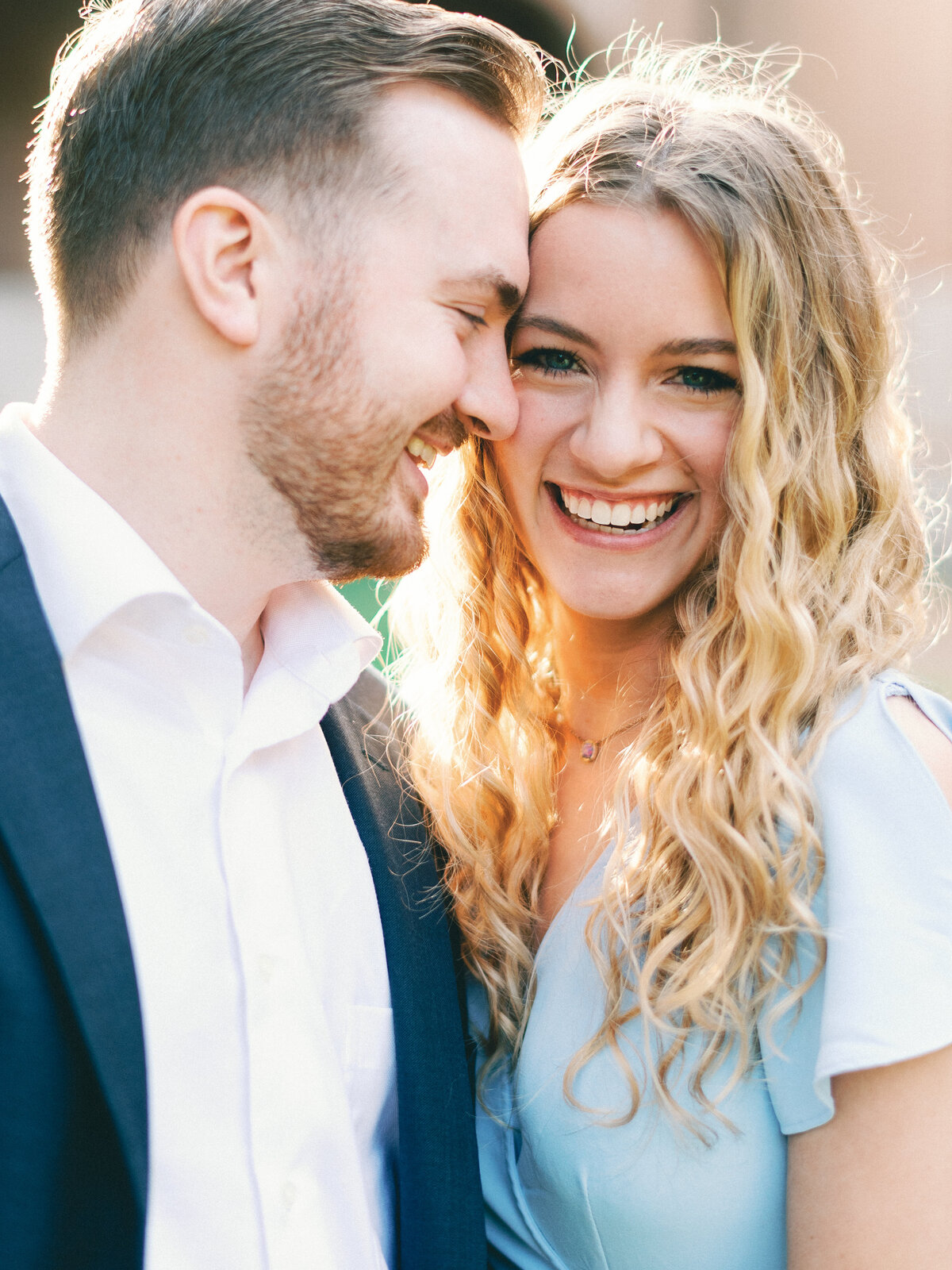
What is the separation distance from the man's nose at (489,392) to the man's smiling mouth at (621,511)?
18 cm

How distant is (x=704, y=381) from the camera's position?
175 cm

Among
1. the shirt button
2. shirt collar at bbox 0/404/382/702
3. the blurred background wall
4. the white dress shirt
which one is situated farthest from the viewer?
the blurred background wall

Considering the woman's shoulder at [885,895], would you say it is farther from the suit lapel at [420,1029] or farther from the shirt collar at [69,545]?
the shirt collar at [69,545]

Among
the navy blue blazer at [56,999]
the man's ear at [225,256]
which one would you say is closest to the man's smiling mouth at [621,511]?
the man's ear at [225,256]

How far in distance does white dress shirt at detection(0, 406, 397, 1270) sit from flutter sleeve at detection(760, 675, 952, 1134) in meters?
0.59

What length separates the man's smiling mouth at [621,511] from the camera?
1.81 m

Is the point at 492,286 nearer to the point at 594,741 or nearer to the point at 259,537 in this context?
the point at 259,537

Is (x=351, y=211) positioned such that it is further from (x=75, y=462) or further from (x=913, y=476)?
(x=913, y=476)

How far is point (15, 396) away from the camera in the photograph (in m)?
6.43

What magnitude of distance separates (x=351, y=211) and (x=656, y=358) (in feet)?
1.68

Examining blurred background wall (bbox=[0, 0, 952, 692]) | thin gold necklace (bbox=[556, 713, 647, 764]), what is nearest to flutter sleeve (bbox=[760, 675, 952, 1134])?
thin gold necklace (bbox=[556, 713, 647, 764])

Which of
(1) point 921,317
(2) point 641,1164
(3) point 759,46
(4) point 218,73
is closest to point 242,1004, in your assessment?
(2) point 641,1164

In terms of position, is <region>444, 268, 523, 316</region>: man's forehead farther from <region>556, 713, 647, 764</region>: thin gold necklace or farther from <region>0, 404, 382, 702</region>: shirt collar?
<region>556, 713, 647, 764</region>: thin gold necklace

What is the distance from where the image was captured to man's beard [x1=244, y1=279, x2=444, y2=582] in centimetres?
156
